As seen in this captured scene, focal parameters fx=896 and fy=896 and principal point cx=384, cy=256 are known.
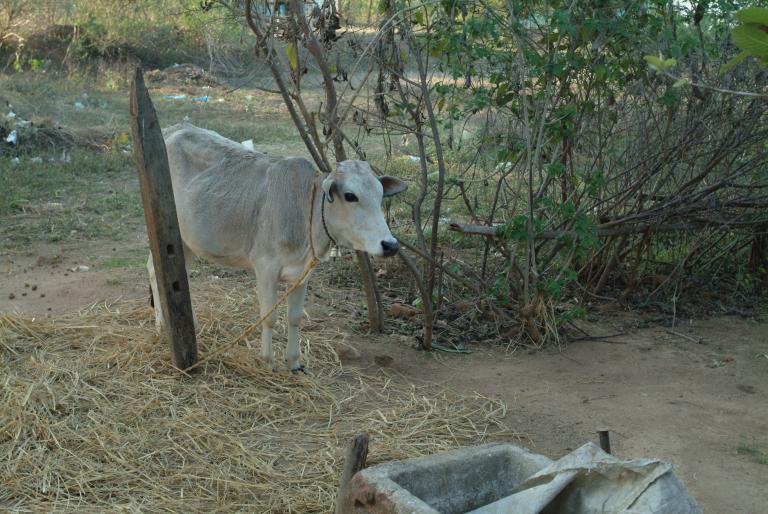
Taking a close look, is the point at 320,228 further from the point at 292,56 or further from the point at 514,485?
the point at 514,485

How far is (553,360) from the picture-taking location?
5430mm

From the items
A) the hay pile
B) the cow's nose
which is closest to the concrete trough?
the hay pile

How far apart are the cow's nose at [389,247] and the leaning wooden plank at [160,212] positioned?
41.7 inches

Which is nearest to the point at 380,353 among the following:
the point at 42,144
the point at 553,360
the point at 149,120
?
the point at 553,360

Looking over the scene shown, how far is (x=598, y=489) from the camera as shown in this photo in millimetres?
2838

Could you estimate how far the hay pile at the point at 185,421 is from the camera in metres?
3.63

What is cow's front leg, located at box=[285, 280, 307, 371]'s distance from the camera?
192 inches

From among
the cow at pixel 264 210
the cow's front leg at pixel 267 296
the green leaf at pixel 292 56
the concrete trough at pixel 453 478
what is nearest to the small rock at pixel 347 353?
the cow at pixel 264 210

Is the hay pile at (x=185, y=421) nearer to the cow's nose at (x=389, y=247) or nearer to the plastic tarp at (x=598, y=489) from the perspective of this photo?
the cow's nose at (x=389, y=247)

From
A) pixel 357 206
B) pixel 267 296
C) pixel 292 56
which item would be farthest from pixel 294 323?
pixel 292 56

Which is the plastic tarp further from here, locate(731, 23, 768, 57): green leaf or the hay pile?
locate(731, 23, 768, 57): green leaf

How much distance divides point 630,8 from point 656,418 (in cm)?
225

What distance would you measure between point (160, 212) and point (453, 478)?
7.02 feet

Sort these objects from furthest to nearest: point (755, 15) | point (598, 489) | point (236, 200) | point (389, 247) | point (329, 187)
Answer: point (236, 200), point (329, 187), point (389, 247), point (598, 489), point (755, 15)
